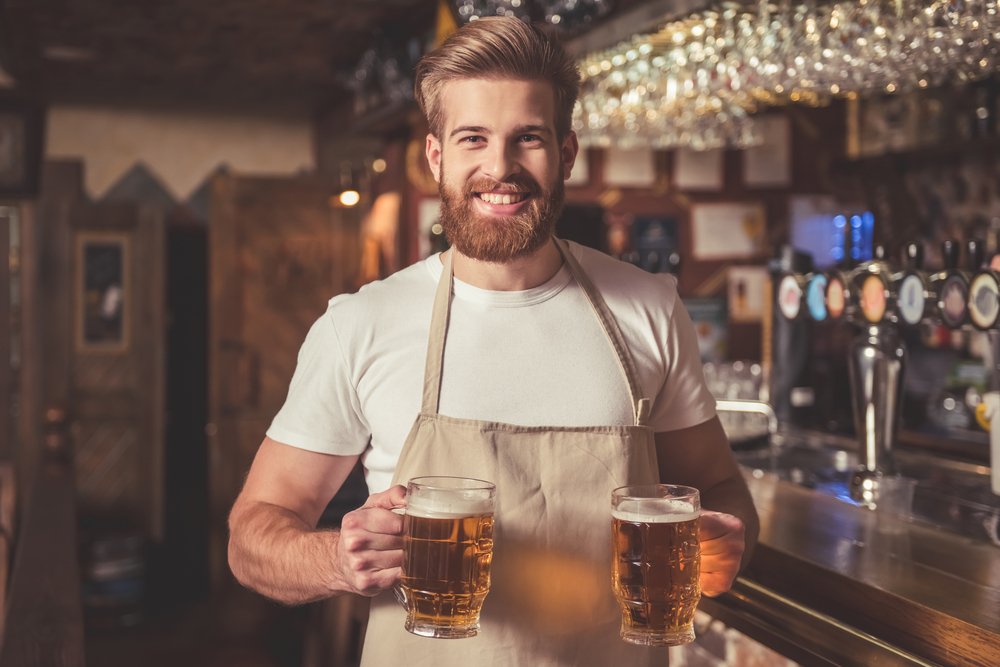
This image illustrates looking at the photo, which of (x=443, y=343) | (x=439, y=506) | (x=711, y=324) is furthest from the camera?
(x=711, y=324)

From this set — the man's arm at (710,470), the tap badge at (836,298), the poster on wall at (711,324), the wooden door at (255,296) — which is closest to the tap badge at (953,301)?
the tap badge at (836,298)

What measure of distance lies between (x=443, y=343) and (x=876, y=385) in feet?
4.36

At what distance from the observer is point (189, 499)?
718 cm

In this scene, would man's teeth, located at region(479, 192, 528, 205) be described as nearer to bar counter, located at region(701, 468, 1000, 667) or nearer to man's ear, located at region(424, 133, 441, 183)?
man's ear, located at region(424, 133, 441, 183)

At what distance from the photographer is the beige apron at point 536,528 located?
1577mm

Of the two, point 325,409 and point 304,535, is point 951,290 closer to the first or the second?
point 325,409

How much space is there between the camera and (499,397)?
1.62 meters

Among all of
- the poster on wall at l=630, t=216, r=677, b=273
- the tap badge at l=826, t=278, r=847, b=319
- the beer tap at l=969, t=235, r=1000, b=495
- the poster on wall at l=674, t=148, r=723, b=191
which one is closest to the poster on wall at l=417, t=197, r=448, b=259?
the poster on wall at l=630, t=216, r=677, b=273

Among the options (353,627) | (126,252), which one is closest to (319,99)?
(126,252)

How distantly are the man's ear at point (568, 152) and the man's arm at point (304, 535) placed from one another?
582 mm

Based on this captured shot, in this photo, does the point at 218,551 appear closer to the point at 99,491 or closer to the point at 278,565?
the point at 99,491

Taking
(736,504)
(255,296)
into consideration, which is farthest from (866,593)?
(255,296)

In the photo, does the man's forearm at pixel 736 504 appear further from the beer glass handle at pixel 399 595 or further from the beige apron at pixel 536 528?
the beer glass handle at pixel 399 595

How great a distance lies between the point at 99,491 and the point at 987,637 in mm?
6240
